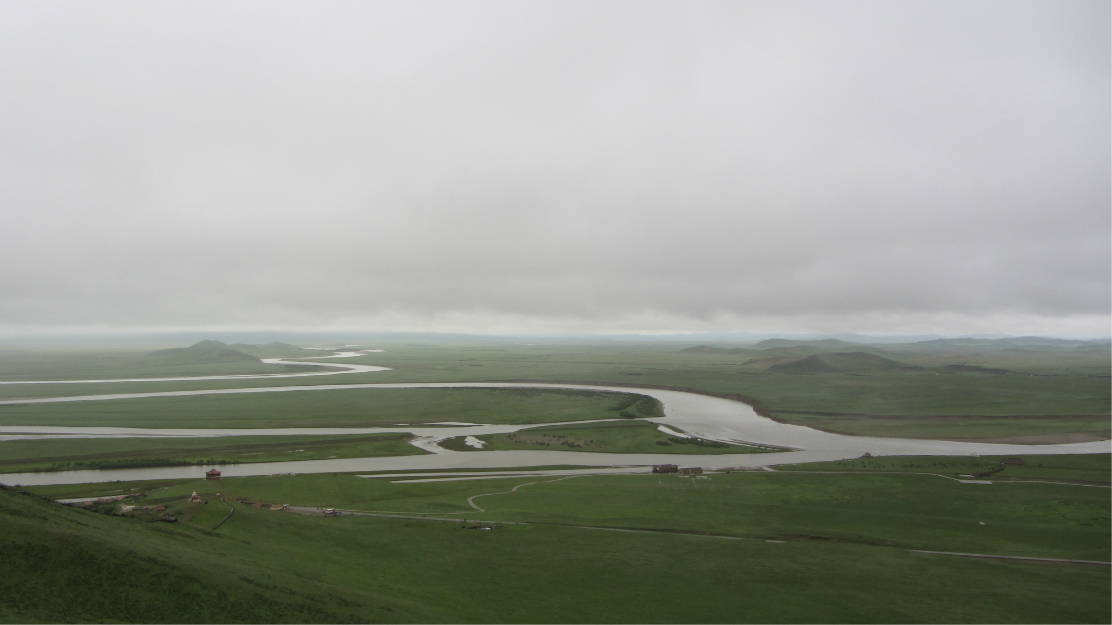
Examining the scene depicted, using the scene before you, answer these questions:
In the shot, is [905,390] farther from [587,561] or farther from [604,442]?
[587,561]

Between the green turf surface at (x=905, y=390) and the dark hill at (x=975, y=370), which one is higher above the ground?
the dark hill at (x=975, y=370)

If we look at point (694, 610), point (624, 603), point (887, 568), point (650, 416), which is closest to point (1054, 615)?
point (887, 568)

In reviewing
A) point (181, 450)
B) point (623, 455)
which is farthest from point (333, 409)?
point (623, 455)

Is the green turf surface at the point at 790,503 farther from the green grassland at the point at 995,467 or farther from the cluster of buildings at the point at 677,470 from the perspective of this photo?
the cluster of buildings at the point at 677,470

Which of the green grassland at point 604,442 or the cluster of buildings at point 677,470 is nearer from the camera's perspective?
the cluster of buildings at point 677,470

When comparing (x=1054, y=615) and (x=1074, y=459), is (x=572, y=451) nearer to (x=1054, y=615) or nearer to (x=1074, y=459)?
(x=1054, y=615)

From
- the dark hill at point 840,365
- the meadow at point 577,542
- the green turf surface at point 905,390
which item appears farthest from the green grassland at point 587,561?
the dark hill at point 840,365
